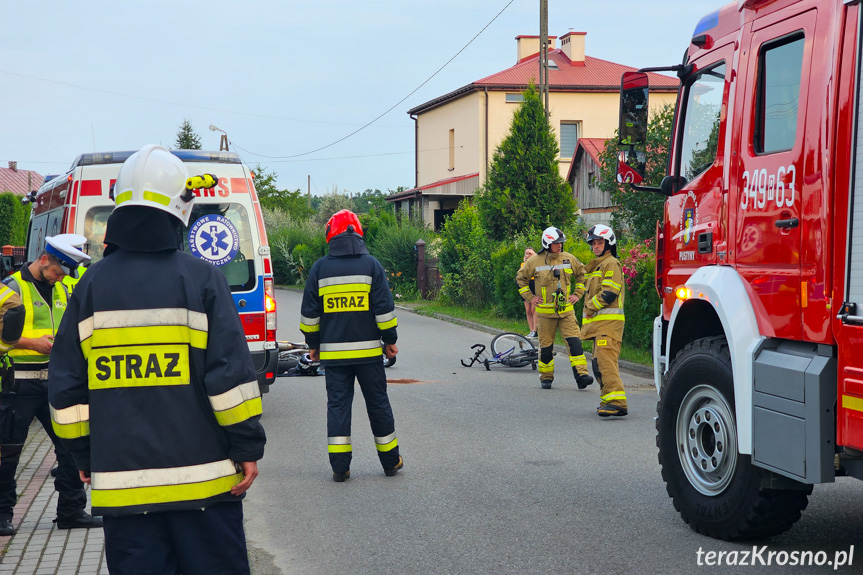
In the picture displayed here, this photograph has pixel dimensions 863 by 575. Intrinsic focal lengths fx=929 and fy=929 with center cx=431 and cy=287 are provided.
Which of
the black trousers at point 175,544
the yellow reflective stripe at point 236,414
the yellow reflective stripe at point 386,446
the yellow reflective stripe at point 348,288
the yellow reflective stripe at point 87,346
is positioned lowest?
the yellow reflective stripe at point 386,446

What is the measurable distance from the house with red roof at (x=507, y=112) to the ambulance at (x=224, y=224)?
31.4 m

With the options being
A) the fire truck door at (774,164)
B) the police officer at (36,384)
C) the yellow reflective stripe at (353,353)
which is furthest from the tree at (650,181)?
the police officer at (36,384)

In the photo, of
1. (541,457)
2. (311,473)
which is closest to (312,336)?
(311,473)

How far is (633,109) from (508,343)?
8.06 m

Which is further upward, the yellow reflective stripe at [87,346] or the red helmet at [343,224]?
the red helmet at [343,224]

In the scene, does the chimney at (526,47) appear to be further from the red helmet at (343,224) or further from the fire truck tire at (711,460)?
the fire truck tire at (711,460)

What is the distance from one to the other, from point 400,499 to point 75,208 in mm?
4652

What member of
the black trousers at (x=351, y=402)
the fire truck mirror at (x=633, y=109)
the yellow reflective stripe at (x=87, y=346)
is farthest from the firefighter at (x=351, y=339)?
the yellow reflective stripe at (x=87, y=346)

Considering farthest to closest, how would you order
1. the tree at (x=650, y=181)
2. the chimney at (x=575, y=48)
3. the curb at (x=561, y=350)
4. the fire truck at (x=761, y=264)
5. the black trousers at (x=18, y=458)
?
the chimney at (x=575, y=48) < the tree at (x=650, y=181) < the curb at (x=561, y=350) < the black trousers at (x=18, y=458) < the fire truck at (x=761, y=264)

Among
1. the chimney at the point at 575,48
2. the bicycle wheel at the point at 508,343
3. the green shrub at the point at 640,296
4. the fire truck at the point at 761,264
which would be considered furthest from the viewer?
the chimney at the point at 575,48

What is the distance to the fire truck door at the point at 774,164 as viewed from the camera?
4.55m

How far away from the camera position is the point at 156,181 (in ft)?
10.5

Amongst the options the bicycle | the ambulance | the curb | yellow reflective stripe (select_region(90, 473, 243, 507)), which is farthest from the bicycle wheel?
yellow reflective stripe (select_region(90, 473, 243, 507))

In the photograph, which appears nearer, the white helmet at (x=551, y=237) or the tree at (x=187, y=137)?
the white helmet at (x=551, y=237)
